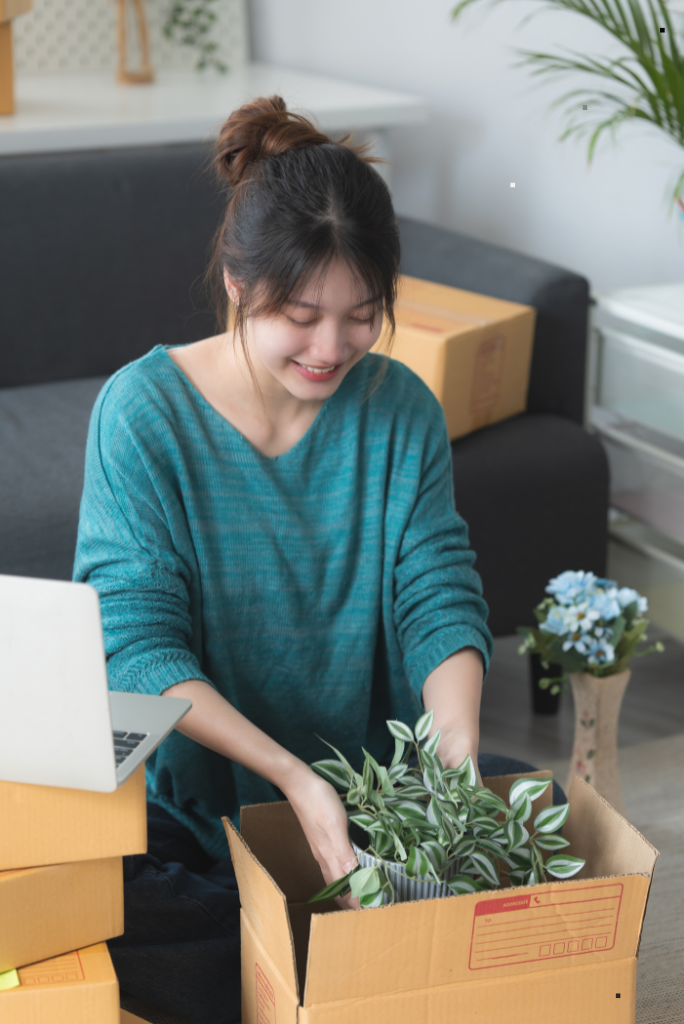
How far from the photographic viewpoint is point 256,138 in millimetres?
1040

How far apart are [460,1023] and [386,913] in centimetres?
12

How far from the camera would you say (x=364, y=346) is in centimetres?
103

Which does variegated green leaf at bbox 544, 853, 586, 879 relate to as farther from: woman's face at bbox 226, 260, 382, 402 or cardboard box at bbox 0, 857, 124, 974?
woman's face at bbox 226, 260, 382, 402

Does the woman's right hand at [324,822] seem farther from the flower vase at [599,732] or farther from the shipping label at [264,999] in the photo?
the flower vase at [599,732]

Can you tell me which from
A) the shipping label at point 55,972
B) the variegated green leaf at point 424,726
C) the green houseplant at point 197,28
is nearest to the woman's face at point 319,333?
the variegated green leaf at point 424,726

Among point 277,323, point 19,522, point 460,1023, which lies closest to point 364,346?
point 277,323

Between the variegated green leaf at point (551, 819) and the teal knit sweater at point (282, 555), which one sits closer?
the variegated green leaf at point (551, 819)

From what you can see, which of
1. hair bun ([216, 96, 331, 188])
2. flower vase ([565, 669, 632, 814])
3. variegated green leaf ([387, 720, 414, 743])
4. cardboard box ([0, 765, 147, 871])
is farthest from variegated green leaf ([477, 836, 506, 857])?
flower vase ([565, 669, 632, 814])

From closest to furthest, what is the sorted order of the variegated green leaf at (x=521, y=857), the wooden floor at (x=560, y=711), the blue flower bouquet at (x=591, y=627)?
the variegated green leaf at (x=521, y=857) < the blue flower bouquet at (x=591, y=627) < the wooden floor at (x=560, y=711)

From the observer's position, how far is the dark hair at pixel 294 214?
973 mm

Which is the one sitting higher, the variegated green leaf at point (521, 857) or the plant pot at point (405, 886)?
the plant pot at point (405, 886)

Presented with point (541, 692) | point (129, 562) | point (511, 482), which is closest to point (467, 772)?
point (129, 562)

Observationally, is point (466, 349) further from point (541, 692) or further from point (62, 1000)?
point (62, 1000)

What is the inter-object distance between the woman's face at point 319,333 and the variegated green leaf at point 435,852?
→ 44cm
